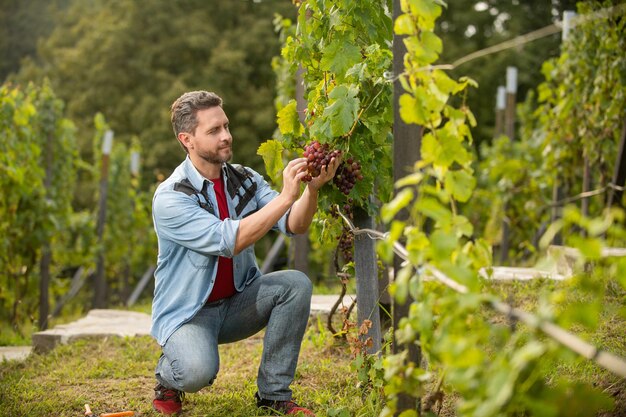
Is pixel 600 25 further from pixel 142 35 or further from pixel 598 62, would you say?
pixel 142 35

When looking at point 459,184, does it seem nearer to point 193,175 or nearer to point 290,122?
point 290,122

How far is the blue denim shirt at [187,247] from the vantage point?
119 inches

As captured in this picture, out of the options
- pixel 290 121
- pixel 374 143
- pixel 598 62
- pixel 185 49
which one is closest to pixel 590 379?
pixel 374 143

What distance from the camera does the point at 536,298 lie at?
415 centimetres

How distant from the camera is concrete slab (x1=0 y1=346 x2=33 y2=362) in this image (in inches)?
180

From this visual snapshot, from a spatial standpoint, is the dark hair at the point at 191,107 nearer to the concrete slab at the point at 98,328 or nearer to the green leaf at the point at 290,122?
the green leaf at the point at 290,122

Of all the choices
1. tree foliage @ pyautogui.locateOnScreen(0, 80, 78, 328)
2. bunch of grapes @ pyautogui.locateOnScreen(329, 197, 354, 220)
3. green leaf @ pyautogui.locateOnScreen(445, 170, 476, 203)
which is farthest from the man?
tree foliage @ pyautogui.locateOnScreen(0, 80, 78, 328)

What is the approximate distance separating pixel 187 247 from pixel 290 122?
0.68 meters

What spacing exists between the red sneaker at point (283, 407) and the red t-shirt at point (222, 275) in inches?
18.6

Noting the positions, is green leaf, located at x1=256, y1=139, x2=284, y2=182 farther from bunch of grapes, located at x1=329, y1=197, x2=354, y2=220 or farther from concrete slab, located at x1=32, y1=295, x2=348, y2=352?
concrete slab, located at x1=32, y1=295, x2=348, y2=352

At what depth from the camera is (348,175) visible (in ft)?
9.57

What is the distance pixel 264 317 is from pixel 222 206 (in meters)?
0.52

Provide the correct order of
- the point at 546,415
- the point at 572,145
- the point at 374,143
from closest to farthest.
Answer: the point at 546,415
the point at 374,143
the point at 572,145

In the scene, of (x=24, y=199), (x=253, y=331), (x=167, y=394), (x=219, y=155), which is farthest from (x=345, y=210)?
(x=24, y=199)
